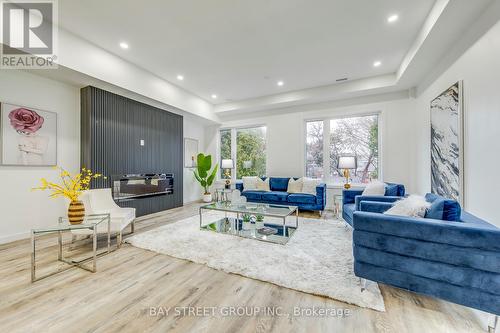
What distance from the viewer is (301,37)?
10.5 ft

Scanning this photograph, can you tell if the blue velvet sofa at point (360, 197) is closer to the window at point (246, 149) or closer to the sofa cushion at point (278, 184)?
the sofa cushion at point (278, 184)

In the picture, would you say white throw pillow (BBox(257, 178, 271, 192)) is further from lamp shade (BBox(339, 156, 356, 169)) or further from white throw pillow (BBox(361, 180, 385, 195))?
white throw pillow (BBox(361, 180, 385, 195))

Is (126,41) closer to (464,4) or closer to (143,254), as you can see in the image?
(143,254)

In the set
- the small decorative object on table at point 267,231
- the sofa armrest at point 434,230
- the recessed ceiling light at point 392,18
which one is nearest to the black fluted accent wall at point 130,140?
the small decorative object on table at point 267,231

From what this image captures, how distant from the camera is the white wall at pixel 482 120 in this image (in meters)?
2.09

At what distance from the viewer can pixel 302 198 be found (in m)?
4.71

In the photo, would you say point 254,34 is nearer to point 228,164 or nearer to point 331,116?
point 331,116

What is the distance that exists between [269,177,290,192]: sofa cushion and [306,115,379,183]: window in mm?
796

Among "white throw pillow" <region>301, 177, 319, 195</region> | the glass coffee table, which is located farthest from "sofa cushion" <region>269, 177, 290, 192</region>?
the glass coffee table

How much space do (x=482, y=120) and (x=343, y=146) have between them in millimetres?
3133

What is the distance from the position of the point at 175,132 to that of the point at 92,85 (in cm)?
215

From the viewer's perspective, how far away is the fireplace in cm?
426

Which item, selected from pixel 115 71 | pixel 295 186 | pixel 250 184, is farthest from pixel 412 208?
pixel 115 71

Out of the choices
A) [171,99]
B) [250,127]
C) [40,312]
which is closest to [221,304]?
[40,312]
